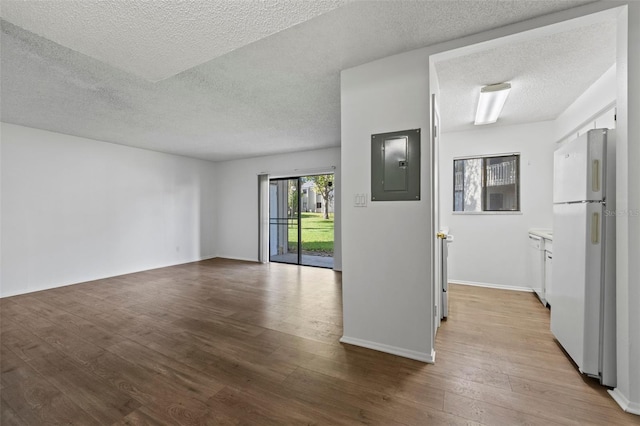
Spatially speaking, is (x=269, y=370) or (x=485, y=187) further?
(x=485, y=187)

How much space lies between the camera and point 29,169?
14.0ft

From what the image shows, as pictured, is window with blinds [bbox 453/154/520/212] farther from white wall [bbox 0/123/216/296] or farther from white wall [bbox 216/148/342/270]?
white wall [bbox 0/123/216/296]

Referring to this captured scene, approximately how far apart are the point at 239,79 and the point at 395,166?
1.82 m

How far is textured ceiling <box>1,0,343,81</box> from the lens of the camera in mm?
1519

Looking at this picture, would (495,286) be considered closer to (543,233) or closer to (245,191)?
(543,233)

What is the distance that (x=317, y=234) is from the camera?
10805mm

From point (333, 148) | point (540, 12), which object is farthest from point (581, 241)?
point (333, 148)

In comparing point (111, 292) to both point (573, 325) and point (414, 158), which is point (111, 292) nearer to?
point (414, 158)

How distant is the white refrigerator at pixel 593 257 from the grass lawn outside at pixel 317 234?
7.59m

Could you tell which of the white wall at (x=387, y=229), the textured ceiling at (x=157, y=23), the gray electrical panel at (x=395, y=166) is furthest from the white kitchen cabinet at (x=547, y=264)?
the textured ceiling at (x=157, y=23)

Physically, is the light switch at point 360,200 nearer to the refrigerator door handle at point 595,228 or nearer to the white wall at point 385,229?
the white wall at point 385,229

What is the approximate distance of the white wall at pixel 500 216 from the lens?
13.5 feet

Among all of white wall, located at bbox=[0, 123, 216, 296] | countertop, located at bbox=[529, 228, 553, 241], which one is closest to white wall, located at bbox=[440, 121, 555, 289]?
countertop, located at bbox=[529, 228, 553, 241]

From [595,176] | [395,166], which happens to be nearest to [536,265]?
[595,176]
